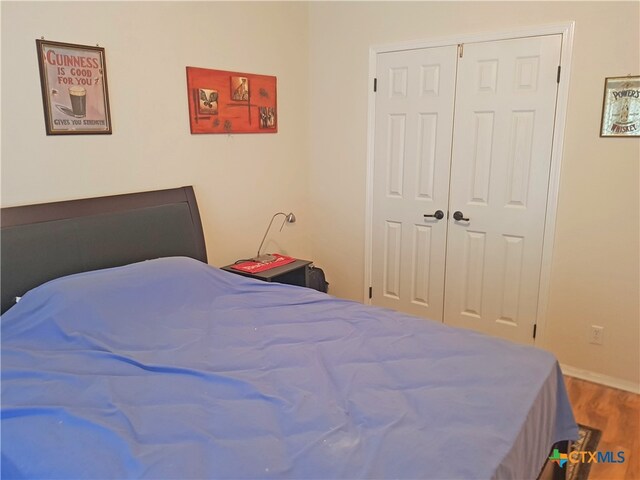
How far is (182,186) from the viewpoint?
3.00 m

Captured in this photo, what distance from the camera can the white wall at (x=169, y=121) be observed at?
2.25 metres

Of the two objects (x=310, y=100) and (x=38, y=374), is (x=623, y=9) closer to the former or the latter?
(x=310, y=100)

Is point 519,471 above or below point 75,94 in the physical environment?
below

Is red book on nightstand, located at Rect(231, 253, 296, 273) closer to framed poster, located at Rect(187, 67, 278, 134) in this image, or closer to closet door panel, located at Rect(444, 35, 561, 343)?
framed poster, located at Rect(187, 67, 278, 134)

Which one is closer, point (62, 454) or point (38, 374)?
point (62, 454)

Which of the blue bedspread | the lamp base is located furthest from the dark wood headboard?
the lamp base

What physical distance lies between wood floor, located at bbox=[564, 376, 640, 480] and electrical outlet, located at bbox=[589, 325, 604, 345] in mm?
261

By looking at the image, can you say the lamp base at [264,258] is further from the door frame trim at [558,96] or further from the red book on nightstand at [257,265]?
the door frame trim at [558,96]

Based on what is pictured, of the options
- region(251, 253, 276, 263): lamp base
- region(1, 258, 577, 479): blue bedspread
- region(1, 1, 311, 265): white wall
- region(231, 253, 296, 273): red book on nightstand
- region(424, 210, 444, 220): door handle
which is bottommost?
region(1, 258, 577, 479): blue bedspread

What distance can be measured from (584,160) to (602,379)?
1336 millimetres

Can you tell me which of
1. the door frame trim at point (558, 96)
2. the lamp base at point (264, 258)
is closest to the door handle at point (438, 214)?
the door frame trim at point (558, 96)

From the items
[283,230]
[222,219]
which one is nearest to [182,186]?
[222,219]

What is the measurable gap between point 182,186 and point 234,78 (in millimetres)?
836

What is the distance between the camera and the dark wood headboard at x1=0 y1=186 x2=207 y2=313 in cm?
217
